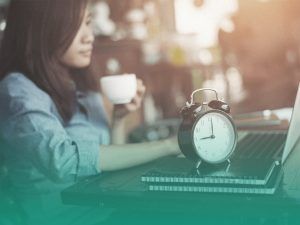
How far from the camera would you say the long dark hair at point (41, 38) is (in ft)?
3.16

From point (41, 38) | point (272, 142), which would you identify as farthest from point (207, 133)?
point (41, 38)

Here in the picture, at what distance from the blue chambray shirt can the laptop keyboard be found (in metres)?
0.23

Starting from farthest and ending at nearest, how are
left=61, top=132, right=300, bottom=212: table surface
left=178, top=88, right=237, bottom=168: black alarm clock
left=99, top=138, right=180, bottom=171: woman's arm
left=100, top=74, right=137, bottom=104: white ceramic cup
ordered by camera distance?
1. left=100, top=74, right=137, bottom=104: white ceramic cup
2. left=99, top=138, right=180, bottom=171: woman's arm
3. left=178, top=88, right=237, bottom=168: black alarm clock
4. left=61, top=132, right=300, bottom=212: table surface

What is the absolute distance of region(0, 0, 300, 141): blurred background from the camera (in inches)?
101

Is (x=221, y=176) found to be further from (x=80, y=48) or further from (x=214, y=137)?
(x=80, y=48)

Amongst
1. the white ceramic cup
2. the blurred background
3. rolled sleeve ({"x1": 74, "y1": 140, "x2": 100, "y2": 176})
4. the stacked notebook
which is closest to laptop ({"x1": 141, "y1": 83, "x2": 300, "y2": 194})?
the stacked notebook

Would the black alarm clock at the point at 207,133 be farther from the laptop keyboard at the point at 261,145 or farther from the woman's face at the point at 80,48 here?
the woman's face at the point at 80,48

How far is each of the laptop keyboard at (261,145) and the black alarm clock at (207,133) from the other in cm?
6

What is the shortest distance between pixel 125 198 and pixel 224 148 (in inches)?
6.2

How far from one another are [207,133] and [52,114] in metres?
0.30

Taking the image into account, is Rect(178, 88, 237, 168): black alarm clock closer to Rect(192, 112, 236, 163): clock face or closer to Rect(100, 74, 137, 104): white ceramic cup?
Rect(192, 112, 236, 163): clock face

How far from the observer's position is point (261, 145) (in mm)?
845

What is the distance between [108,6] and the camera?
104 inches

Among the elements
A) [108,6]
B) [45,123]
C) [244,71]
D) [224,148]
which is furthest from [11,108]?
[244,71]
